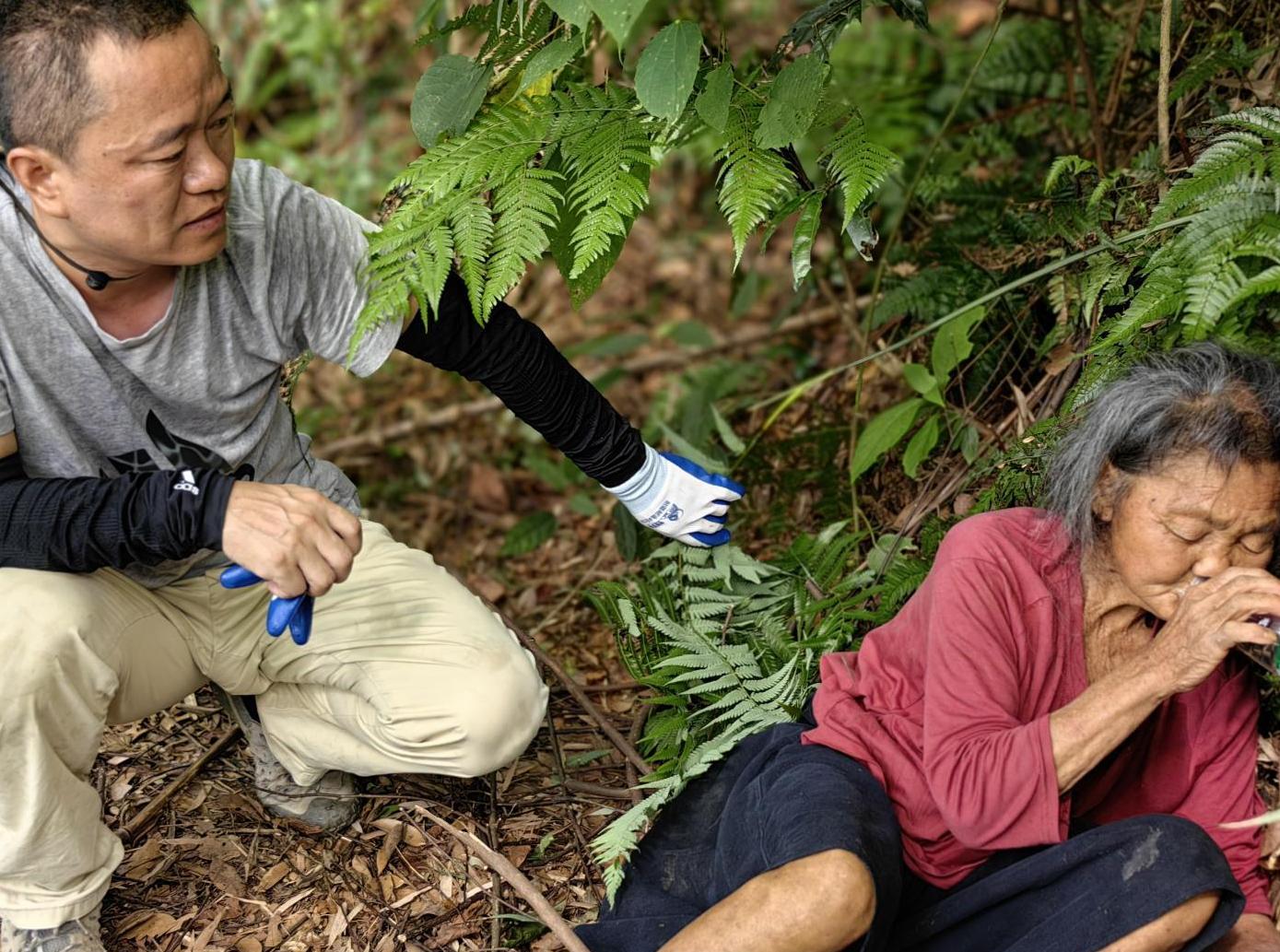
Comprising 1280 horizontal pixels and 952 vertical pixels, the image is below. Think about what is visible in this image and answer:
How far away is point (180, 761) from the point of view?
343 centimetres

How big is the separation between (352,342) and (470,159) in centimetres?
45

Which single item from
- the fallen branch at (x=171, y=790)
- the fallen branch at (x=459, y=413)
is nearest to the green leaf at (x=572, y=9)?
the fallen branch at (x=171, y=790)

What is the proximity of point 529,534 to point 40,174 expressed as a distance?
7.13 ft

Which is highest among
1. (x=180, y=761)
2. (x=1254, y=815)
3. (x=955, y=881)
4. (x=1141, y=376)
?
(x=1141, y=376)

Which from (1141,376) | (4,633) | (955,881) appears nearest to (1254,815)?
(955,881)

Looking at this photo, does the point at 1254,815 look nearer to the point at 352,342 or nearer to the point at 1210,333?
the point at 1210,333

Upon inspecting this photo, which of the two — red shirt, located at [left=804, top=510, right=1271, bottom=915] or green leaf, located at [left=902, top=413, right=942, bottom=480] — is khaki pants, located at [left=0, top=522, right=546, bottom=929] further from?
green leaf, located at [left=902, top=413, right=942, bottom=480]

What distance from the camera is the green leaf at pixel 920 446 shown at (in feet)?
11.0

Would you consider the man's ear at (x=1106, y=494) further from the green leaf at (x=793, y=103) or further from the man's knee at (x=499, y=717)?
the man's knee at (x=499, y=717)

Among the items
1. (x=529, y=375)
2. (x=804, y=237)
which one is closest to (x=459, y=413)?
(x=529, y=375)

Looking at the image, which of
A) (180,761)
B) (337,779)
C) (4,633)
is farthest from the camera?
(180,761)

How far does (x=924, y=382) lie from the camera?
3.41 m

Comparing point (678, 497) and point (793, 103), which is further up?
point (793, 103)

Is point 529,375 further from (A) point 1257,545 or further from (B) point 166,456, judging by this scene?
(A) point 1257,545
